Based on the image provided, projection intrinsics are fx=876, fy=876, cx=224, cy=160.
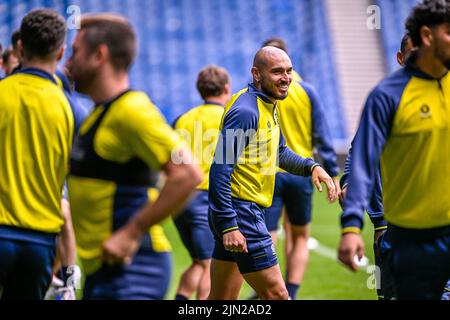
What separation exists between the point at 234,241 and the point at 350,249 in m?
1.52

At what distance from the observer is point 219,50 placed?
1061 inches

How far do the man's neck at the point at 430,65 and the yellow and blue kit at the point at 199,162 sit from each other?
12.1 ft

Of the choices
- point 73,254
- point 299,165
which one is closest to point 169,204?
point 299,165

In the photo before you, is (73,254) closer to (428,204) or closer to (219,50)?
(428,204)

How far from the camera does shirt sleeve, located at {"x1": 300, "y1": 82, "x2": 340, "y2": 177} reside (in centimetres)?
781

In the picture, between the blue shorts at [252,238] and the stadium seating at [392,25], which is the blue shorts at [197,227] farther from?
the stadium seating at [392,25]

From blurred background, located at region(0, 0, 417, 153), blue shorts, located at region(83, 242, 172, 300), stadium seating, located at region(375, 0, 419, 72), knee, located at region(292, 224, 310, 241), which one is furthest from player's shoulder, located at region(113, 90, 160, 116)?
stadium seating, located at region(375, 0, 419, 72)

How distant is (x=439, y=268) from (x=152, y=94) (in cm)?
2226

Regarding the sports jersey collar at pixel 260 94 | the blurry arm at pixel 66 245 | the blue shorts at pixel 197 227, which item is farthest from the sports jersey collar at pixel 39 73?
the blue shorts at pixel 197 227

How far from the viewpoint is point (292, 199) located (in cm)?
801

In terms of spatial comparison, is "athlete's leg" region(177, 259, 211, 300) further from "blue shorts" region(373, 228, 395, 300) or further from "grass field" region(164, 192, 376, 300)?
"blue shorts" region(373, 228, 395, 300)

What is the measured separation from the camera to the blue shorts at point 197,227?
757cm

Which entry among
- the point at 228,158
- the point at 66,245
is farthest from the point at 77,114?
the point at 66,245

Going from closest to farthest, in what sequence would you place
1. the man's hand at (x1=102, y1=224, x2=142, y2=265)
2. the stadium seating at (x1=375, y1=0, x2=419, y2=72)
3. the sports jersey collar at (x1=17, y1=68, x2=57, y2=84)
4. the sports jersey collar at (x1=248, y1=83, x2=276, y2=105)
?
the man's hand at (x1=102, y1=224, x2=142, y2=265)
the sports jersey collar at (x1=17, y1=68, x2=57, y2=84)
the sports jersey collar at (x1=248, y1=83, x2=276, y2=105)
the stadium seating at (x1=375, y1=0, x2=419, y2=72)
